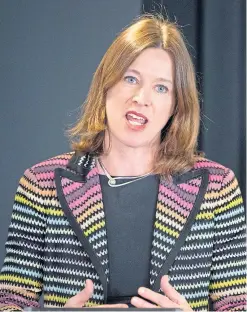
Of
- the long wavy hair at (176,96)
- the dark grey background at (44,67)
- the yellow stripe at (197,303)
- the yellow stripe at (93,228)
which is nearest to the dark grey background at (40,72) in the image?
the dark grey background at (44,67)

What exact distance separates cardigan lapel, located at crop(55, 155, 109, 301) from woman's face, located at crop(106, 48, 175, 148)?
12cm

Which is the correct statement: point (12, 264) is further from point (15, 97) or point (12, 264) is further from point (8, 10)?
point (8, 10)

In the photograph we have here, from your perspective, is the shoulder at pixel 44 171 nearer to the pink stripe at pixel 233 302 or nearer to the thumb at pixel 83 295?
the thumb at pixel 83 295

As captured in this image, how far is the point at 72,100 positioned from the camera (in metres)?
2.65

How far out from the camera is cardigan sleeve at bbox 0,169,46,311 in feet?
6.34

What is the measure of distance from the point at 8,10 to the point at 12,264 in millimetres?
1010

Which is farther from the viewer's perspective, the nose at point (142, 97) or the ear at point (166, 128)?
the ear at point (166, 128)

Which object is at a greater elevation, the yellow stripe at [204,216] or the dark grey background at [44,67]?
the dark grey background at [44,67]

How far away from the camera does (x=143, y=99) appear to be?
1.93 meters

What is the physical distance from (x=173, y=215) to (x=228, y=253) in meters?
0.16

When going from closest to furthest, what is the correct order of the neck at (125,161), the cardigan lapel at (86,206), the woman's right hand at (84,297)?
the woman's right hand at (84,297)
the cardigan lapel at (86,206)
the neck at (125,161)

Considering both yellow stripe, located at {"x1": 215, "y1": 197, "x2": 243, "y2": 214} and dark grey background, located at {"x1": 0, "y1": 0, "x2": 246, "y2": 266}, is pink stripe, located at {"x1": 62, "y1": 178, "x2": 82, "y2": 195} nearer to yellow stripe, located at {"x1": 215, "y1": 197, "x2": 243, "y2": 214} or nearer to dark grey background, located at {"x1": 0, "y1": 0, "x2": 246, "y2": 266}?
yellow stripe, located at {"x1": 215, "y1": 197, "x2": 243, "y2": 214}

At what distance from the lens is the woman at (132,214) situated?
193cm

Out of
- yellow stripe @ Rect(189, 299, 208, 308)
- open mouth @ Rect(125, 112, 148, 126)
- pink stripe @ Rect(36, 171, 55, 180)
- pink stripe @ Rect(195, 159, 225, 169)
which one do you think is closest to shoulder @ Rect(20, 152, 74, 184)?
pink stripe @ Rect(36, 171, 55, 180)
